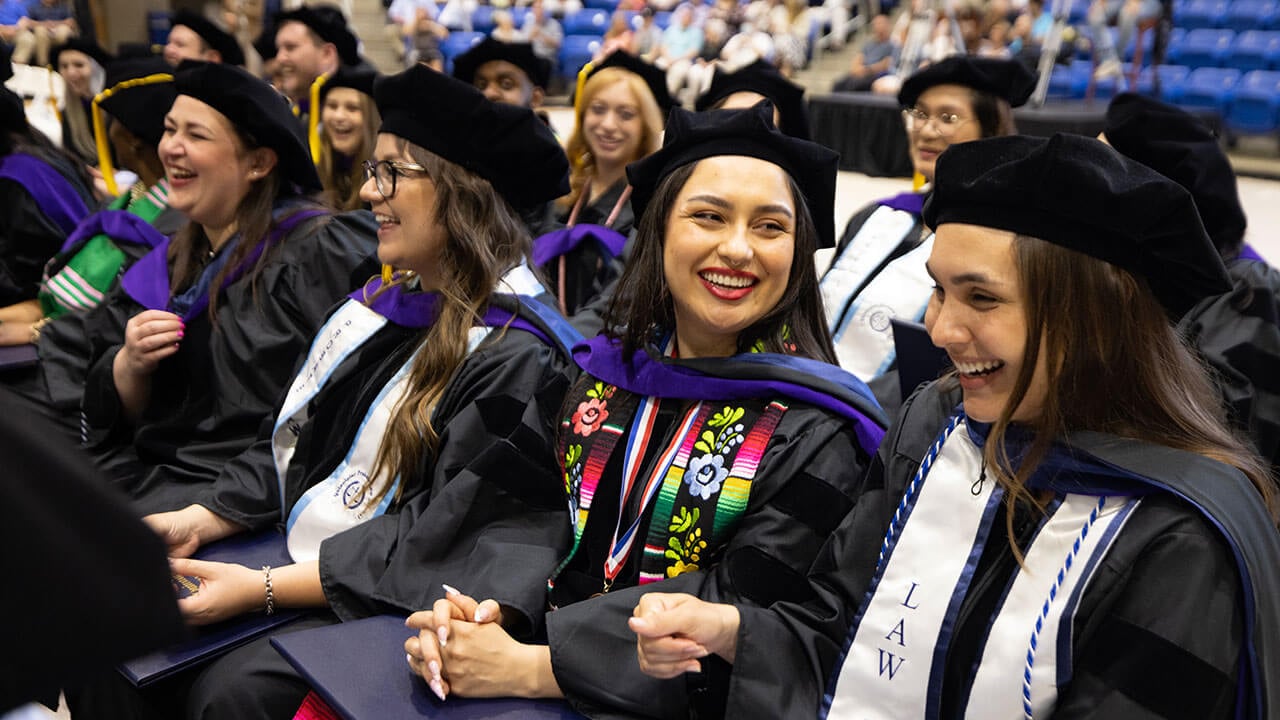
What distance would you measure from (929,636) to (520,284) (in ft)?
4.44

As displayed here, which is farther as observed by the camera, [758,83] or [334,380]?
[758,83]

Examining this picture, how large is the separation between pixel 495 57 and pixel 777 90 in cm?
142

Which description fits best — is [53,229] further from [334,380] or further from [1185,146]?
[1185,146]

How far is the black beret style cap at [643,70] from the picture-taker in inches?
173

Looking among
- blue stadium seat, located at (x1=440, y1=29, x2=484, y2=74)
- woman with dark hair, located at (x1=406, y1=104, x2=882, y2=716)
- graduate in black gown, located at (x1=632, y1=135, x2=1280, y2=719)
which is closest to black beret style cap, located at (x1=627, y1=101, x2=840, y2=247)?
woman with dark hair, located at (x1=406, y1=104, x2=882, y2=716)

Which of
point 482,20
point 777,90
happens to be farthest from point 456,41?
point 777,90

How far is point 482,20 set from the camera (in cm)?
1814

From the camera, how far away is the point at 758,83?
421 cm

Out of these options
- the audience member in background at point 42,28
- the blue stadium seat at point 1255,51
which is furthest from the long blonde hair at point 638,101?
the blue stadium seat at point 1255,51

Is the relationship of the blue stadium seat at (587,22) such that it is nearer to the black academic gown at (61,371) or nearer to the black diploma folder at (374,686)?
the black academic gown at (61,371)

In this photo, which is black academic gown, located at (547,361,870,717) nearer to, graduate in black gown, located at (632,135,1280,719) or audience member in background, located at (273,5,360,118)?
graduate in black gown, located at (632,135,1280,719)

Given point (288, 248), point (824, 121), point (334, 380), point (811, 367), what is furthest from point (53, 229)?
point (824, 121)

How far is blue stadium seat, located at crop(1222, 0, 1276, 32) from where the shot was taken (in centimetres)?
1315

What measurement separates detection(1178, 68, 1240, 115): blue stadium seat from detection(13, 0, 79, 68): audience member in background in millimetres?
12291
